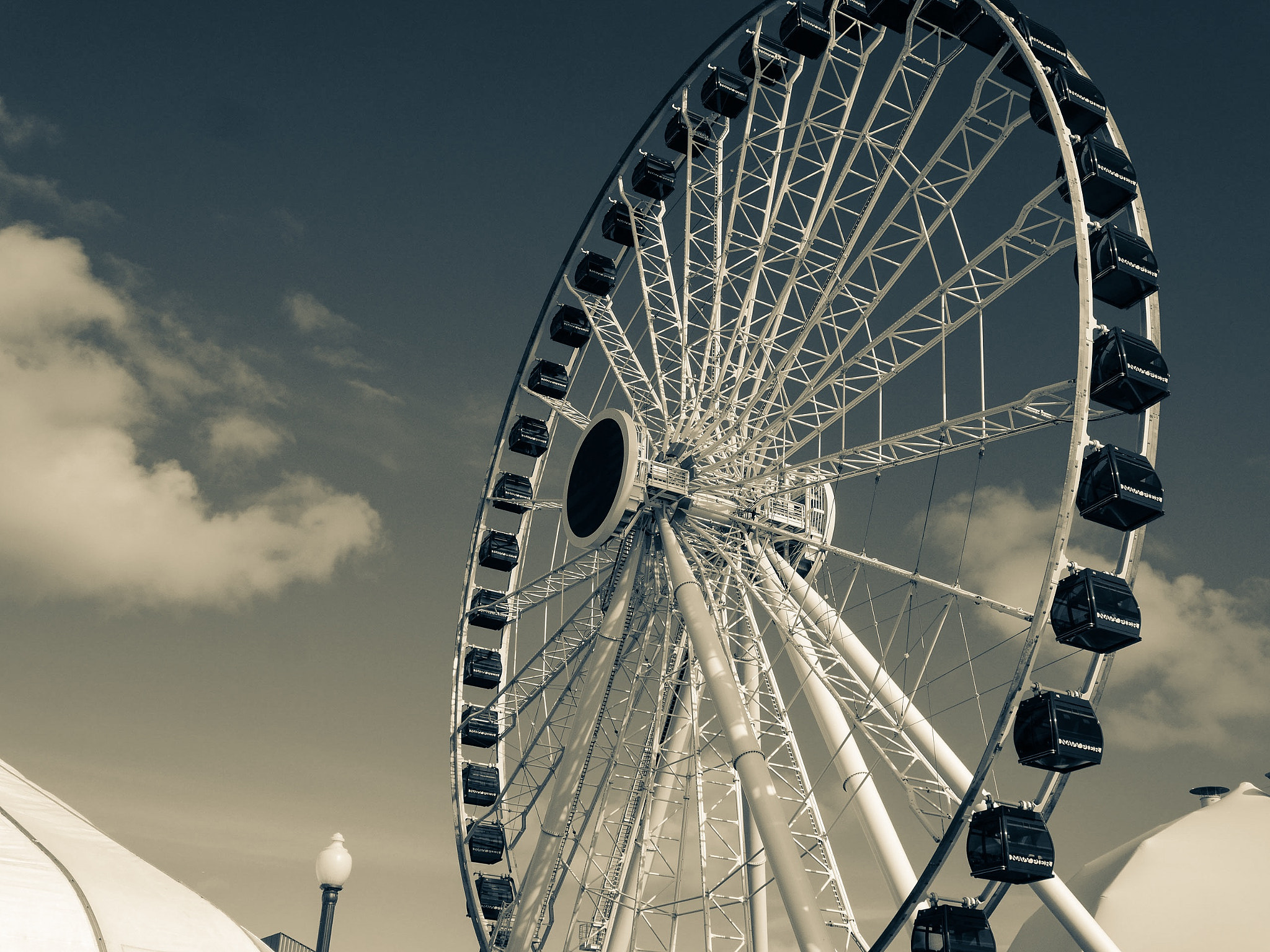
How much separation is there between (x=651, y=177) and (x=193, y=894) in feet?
64.1

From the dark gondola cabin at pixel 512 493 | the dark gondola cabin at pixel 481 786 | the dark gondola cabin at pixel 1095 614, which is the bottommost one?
the dark gondola cabin at pixel 1095 614

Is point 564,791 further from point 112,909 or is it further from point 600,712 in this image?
point 112,909

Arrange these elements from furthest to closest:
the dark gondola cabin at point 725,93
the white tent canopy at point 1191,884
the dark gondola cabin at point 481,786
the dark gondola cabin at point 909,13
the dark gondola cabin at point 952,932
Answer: the white tent canopy at point 1191,884 → the dark gondola cabin at point 481,786 → the dark gondola cabin at point 725,93 → the dark gondola cabin at point 909,13 → the dark gondola cabin at point 952,932

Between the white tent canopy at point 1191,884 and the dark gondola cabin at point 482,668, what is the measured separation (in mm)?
25784

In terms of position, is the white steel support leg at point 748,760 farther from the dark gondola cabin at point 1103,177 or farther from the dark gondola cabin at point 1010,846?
the dark gondola cabin at point 1103,177

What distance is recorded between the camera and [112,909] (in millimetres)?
8211

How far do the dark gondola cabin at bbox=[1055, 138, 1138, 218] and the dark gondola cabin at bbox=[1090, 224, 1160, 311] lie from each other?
547 mm

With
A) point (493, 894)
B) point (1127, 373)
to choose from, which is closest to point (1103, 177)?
point (1127, 373)

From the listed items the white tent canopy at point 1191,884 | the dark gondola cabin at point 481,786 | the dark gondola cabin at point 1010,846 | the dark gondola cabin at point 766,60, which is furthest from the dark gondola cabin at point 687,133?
the white tent canopy at point 1191,884

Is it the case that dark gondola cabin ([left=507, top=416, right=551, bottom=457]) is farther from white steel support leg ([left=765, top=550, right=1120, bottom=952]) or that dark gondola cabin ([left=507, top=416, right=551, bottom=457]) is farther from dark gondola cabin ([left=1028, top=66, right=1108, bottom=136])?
dark gondola cabin ([left=1028, top=66, right=1108, bottom=136])

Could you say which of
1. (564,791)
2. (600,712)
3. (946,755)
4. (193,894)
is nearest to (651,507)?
(600,712)

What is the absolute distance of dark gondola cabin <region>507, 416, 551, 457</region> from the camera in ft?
91.9

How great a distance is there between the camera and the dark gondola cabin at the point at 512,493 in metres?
27.8

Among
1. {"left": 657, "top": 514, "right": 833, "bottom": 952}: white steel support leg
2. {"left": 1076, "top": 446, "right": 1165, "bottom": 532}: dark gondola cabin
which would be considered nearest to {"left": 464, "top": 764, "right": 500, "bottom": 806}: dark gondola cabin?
{"left": 657, "top": 514, "right": 833, "bottom": 952}: white steel support leg
